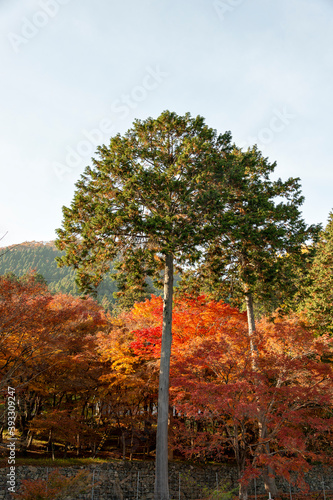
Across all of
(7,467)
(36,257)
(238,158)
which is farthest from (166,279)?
(36,257)

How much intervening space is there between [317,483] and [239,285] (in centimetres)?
1541

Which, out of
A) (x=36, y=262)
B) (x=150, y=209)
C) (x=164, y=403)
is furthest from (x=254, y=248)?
(x=36, y=262)

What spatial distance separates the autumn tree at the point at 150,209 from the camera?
12062 mm

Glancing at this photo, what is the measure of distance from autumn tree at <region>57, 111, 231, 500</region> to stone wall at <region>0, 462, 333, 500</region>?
5.88m

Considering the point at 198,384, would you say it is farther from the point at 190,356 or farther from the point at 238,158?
the point at 238,158

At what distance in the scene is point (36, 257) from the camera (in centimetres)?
15312

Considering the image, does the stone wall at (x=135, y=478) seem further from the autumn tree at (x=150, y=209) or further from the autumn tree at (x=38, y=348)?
the autumn tree at (x=150, y=209)

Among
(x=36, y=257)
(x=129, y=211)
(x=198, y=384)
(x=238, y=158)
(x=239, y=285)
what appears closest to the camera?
(x=198, y=384)

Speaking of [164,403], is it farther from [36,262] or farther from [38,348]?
[36,262]

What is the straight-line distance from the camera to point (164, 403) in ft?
37.7

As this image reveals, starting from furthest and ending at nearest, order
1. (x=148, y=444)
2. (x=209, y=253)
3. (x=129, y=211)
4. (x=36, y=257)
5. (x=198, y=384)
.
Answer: (x=36, y=257), (x=148, y=444), (x=209, y=253), (x=129, y=211), (x=198, y=384)

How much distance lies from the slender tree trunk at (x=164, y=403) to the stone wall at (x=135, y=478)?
9.91 ft

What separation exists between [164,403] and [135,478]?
23.8 ft

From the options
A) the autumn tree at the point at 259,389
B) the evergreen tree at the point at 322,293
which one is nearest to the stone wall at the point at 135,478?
the autumn tree at the point at 259,389
